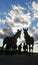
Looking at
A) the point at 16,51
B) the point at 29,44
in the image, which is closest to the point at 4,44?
the point at 29,44

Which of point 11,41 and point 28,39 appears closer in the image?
point 28,39

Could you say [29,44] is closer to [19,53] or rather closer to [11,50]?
[11,50]

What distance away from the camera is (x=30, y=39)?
47.2 metres

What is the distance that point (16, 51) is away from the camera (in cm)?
5525

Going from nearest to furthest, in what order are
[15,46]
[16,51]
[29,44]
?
1. [29,44]
2. [15,46]
3. [16,51]

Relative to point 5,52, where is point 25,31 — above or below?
above

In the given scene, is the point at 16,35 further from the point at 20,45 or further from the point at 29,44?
the point at 20,45

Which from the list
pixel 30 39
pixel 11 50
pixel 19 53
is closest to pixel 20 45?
pixel 19 53

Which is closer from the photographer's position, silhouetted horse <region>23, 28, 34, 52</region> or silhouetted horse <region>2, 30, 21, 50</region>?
silhouetted horse <region>23, 28, 34, 52</region>

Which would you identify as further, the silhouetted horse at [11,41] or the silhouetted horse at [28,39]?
the silhouetted horse at [11,41]

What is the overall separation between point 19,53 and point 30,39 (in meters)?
9.45

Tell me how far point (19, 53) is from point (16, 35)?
333 inches

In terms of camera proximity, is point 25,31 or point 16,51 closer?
point 25,31

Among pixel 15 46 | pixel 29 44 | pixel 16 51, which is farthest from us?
pixel 16 51
